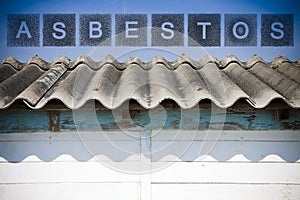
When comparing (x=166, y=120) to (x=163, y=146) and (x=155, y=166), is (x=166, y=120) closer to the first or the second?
(x=163, y=146)

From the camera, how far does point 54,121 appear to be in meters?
2.23

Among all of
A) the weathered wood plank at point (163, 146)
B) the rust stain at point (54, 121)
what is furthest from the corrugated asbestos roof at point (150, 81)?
the weathered wood plank at point (163, 146)

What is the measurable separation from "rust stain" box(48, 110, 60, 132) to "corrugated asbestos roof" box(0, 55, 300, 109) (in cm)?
22

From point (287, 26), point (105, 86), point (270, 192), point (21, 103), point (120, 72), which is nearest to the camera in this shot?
point (21, 103)

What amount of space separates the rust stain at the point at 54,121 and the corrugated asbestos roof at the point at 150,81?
22cm

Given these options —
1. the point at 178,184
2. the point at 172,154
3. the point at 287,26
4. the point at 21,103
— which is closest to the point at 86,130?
the point at 21,103

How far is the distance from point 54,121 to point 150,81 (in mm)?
905

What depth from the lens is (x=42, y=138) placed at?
2.25m

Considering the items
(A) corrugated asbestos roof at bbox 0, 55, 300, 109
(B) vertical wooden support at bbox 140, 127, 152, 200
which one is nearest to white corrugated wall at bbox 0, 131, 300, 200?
(B) vertical wooden support at bbox 140, 127, 152, 200

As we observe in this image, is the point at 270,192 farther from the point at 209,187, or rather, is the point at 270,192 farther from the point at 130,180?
the point at 130,180

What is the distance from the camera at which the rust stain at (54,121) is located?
7.27ft

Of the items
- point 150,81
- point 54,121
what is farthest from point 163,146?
point 54,121

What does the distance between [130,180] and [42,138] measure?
2.80 ft

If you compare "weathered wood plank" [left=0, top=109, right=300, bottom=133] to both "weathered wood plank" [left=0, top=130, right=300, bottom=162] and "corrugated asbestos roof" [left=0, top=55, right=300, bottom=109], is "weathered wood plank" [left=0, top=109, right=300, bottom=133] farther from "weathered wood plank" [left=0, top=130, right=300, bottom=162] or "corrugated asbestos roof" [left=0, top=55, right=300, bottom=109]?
"corrugated asbestos roof" [left=0, top=55, right=300, bottom=109]
